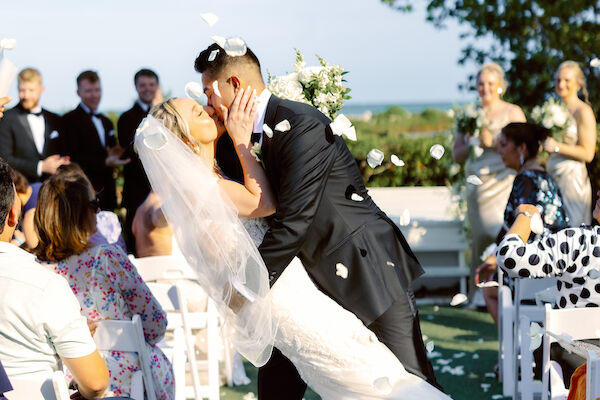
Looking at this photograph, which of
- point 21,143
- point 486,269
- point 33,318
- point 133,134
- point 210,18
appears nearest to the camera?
point 33,318

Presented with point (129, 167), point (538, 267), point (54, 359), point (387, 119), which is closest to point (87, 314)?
point (54, 359)

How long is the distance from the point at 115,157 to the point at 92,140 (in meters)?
0.36

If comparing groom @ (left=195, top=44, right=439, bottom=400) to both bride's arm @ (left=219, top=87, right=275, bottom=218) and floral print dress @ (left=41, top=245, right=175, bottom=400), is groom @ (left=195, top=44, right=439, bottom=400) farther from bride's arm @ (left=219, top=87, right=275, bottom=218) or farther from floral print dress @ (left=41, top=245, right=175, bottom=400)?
floral print dress @ (left=41, top=245, right=175, bottom=400)

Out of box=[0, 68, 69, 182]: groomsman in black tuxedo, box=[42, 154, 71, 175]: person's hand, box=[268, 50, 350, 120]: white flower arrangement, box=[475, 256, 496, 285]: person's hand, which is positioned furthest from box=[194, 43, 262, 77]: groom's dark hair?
box=[0, 68, 69, 182]: groomsman in black tuxedo

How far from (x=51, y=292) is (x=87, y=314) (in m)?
1.13

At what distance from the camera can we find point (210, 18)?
119 inches

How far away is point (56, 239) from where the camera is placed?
3611 mm

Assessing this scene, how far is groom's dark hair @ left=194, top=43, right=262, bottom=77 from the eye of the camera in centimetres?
Result: 312

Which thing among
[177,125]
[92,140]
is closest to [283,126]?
[177,125]

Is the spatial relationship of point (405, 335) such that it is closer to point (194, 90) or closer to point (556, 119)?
point (194, 90)

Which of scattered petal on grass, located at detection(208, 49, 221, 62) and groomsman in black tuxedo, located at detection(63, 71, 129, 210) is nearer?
scattered petal on grass, located at detection(208, 49, 221, 62)

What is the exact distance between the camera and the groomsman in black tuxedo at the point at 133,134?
810 cm

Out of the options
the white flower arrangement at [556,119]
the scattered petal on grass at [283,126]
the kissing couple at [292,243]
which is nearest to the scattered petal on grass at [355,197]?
the kissing couple at [292,243]

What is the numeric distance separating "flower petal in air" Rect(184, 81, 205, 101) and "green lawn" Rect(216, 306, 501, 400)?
2.47 metres
